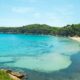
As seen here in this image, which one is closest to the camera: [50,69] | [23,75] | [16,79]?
[16,79]

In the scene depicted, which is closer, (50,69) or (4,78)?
(4,78)

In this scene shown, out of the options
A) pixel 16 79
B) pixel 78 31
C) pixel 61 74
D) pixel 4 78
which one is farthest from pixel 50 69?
pixel 78 31

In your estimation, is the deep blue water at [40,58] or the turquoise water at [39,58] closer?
the deep blue water at [40,58]

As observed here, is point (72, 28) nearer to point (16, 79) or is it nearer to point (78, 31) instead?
point (78, 31)

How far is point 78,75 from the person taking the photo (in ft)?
120

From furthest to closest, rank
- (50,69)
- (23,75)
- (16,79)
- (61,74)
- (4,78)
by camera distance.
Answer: (50,69), (61,74), (23,75), (16,79), (4,78)

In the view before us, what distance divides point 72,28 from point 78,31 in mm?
7235

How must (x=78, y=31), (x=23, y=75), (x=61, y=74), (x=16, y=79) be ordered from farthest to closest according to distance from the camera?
1. (x=78, y=31)
2. (x=61, y=74)
3. (x=23, y=75)
4. (x=16, y=79)

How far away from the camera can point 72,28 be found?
199 meters

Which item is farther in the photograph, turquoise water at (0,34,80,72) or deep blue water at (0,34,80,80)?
turquoise water at (0,34,80,72)

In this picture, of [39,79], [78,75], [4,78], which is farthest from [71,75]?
[4,78]

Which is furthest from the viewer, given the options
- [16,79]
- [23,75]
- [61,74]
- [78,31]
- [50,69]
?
[78,31]

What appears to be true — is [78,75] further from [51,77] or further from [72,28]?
[72,28]

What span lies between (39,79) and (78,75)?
7342 mm
